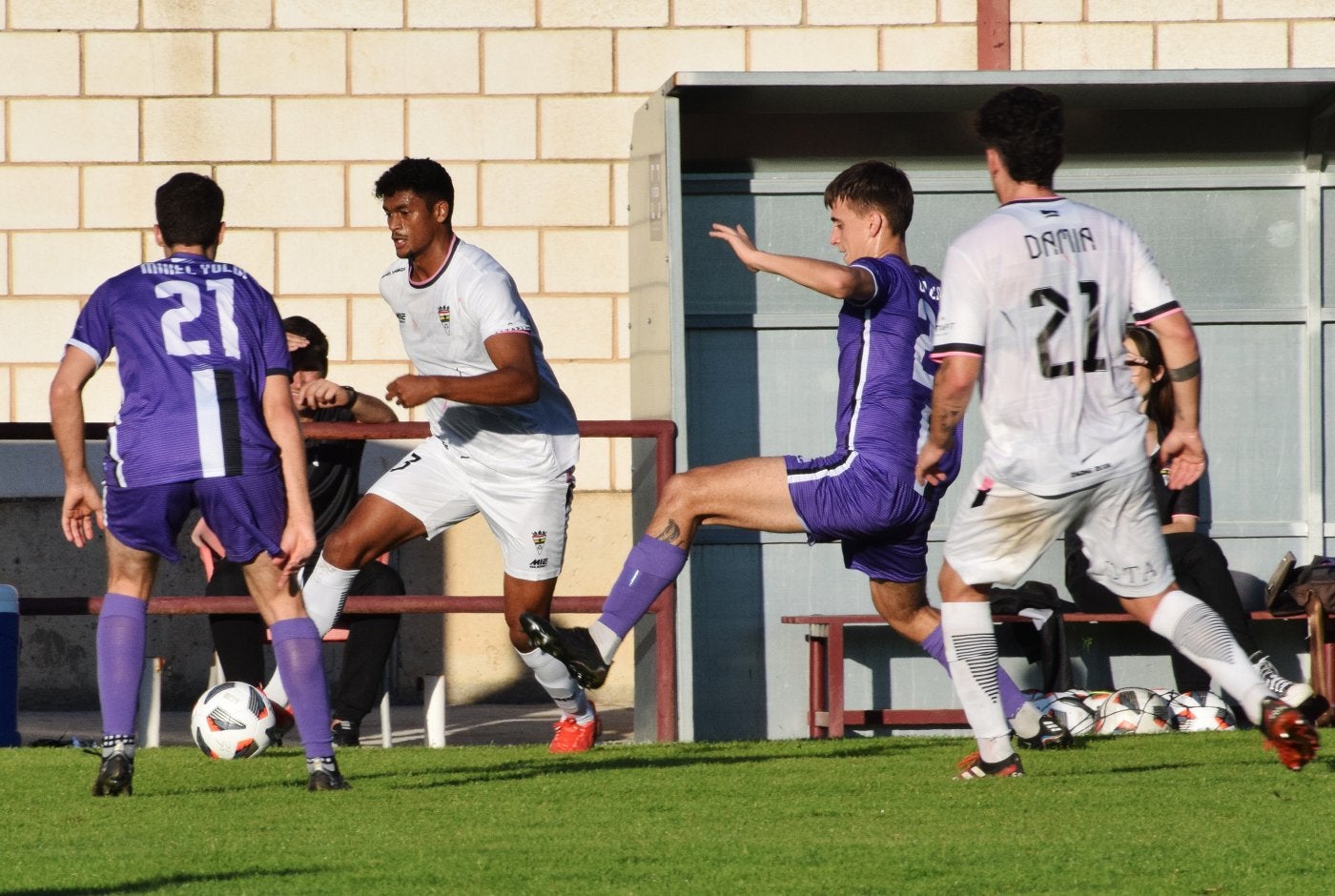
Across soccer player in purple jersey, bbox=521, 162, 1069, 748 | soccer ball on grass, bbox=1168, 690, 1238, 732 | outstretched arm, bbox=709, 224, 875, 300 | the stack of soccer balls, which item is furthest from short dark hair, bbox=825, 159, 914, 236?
soccer ball on grass, bbox=1168, 690, 1238, 732

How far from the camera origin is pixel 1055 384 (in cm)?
534

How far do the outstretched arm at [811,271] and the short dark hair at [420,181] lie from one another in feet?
3.79

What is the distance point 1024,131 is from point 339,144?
578 cm

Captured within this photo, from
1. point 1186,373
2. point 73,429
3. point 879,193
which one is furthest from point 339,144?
point 1186,373

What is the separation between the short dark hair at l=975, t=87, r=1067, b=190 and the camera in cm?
540

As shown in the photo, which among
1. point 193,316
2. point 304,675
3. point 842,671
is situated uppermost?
point 193,316

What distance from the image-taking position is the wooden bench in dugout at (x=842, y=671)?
28.1 ft

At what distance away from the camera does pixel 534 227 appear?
34.1 ft

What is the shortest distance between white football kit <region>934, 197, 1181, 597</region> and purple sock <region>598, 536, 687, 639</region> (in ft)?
3.91

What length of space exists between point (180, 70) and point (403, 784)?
5611mm

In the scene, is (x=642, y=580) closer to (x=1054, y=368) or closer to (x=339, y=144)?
(x=1054, y=368)

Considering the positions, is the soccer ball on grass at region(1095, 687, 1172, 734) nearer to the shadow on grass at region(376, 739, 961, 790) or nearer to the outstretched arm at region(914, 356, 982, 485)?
the shadow on grass at region(376, 739, 961, 790)

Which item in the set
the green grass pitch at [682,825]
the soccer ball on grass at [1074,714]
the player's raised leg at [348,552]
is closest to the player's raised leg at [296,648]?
the green grass pitch at [682,825]

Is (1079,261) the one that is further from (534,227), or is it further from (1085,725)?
(534,227)
